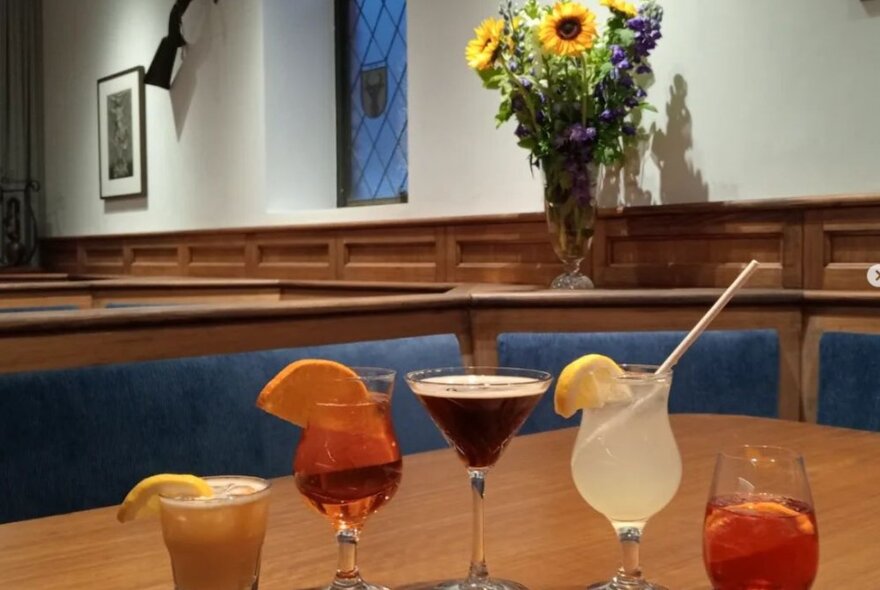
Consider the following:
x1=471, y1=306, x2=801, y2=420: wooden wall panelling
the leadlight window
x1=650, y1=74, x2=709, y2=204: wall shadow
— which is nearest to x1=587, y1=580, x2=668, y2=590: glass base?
x1=471, y1=306, x2=801, y2=420: wooden wall panelling

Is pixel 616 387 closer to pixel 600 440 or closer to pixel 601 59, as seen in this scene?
pixel 600 440

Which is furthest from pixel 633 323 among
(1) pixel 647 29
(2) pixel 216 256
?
(2) pixel 216 256

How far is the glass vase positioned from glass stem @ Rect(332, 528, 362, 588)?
212cm

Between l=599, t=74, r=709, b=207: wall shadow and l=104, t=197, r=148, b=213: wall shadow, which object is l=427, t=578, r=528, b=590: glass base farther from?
l=104, t=197, r=148, b=213: wall shadow

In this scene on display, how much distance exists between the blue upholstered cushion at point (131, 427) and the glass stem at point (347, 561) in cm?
102

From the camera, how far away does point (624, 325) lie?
2.49 m

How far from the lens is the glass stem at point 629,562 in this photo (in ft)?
2.56

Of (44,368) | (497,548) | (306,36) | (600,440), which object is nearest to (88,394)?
(44,368)

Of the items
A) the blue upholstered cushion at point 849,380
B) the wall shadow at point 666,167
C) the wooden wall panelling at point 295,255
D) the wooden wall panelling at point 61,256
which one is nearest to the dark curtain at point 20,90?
the wooden wall panelling at point 61,256

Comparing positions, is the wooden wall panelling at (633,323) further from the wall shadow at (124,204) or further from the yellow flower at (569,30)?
the wall shadow at (124,204)

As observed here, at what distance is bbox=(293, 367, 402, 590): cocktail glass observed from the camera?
78 centimetres

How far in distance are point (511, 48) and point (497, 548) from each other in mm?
2174

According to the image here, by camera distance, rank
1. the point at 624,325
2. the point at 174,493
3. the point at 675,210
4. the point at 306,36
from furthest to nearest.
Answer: the point at 306,36
the point at 675,210
the point at 624,325
the point at 174,493

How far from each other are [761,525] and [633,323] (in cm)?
180
